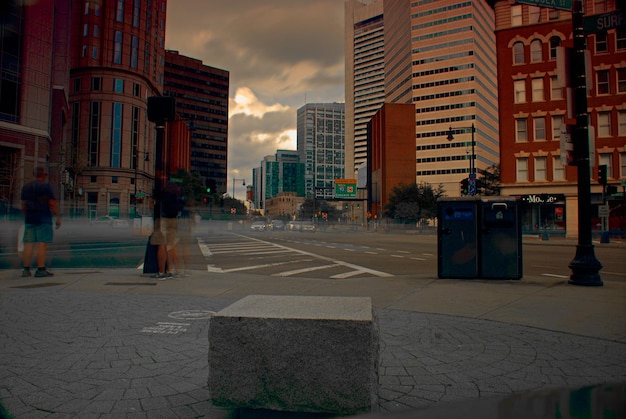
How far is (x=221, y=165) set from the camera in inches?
6038

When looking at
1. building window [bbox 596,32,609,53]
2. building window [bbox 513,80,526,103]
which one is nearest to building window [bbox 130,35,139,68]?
building window [bbox 513,80,526,103]

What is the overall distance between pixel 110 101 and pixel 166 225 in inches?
2580

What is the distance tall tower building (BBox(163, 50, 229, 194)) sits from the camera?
138500mm

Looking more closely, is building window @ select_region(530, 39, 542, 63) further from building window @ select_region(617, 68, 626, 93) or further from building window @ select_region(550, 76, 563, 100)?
building window @ select_region(617, 68, 626, 93)

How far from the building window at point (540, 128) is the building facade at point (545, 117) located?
0.05 meters

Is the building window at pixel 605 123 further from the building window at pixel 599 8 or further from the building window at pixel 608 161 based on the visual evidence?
the building window at pixel 599 8

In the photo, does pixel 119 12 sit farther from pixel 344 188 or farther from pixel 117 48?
pixel 344 188

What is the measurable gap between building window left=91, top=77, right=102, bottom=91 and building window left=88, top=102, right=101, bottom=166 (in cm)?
224

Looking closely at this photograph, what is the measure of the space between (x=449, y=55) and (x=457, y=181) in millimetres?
33147

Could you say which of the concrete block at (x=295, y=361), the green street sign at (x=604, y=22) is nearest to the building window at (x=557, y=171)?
the green street sign at (x=604, y=22)

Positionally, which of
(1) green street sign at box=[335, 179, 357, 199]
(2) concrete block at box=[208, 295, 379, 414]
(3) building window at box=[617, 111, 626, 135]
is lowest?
(2) concrete block at box=[208, 295, 379, 414]

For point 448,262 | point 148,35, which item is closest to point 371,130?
point 148,35

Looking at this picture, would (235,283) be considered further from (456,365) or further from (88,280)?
(456,365)

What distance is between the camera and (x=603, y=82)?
3550 cm
